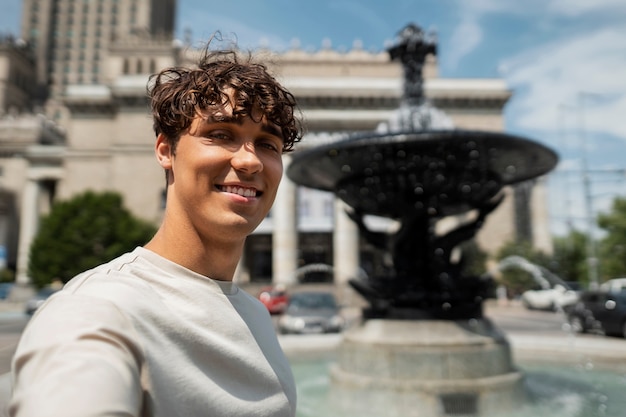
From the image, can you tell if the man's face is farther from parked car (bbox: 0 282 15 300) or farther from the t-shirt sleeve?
parked car (bbox: 0 282 15 300)

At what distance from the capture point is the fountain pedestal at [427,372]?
5.52 m

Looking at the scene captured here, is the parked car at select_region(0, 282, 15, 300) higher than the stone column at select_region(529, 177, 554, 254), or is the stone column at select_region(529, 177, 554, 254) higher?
the stone column at select_region(529, 177, 554, 254)

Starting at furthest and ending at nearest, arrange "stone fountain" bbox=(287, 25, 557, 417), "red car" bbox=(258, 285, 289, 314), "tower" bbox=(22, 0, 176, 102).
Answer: "tower" bbox=(22, 0, 176, 102), "red car" bbox=(258, 285, 289, 314), "stone fountain" bbox=(287, 25, 557, 417)

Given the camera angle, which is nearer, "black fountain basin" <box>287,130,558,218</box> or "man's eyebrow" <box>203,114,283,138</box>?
"man's eyebrow" <box>203,114,283,138</box>

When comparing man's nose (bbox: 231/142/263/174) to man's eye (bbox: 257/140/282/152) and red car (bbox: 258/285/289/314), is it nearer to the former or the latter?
man's eye (bbox: 257/140/282/152)

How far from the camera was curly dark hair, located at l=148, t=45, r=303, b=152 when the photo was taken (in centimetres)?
121

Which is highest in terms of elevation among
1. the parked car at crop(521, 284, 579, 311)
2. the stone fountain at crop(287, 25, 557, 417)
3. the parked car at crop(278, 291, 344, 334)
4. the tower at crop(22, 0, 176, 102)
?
the tower at crop(22, 0, 176, 102)

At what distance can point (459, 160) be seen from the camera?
6.69m

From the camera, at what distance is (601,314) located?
1320 centimetres

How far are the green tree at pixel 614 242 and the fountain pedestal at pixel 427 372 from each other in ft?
128

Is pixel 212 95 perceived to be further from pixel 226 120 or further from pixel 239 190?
pixel 239 190

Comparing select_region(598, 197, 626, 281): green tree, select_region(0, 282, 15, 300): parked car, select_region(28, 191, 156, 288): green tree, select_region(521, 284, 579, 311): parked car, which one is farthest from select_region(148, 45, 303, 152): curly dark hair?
select_region(0, 282, 15, 300): parked car

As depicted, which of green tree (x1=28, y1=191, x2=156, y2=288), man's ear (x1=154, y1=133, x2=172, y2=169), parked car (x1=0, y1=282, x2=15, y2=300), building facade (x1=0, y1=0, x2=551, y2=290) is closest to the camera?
man's ear (x1=154, y1=133, x2=172, y2=169)

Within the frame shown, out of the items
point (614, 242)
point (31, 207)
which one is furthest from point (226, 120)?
point (31, 207)
